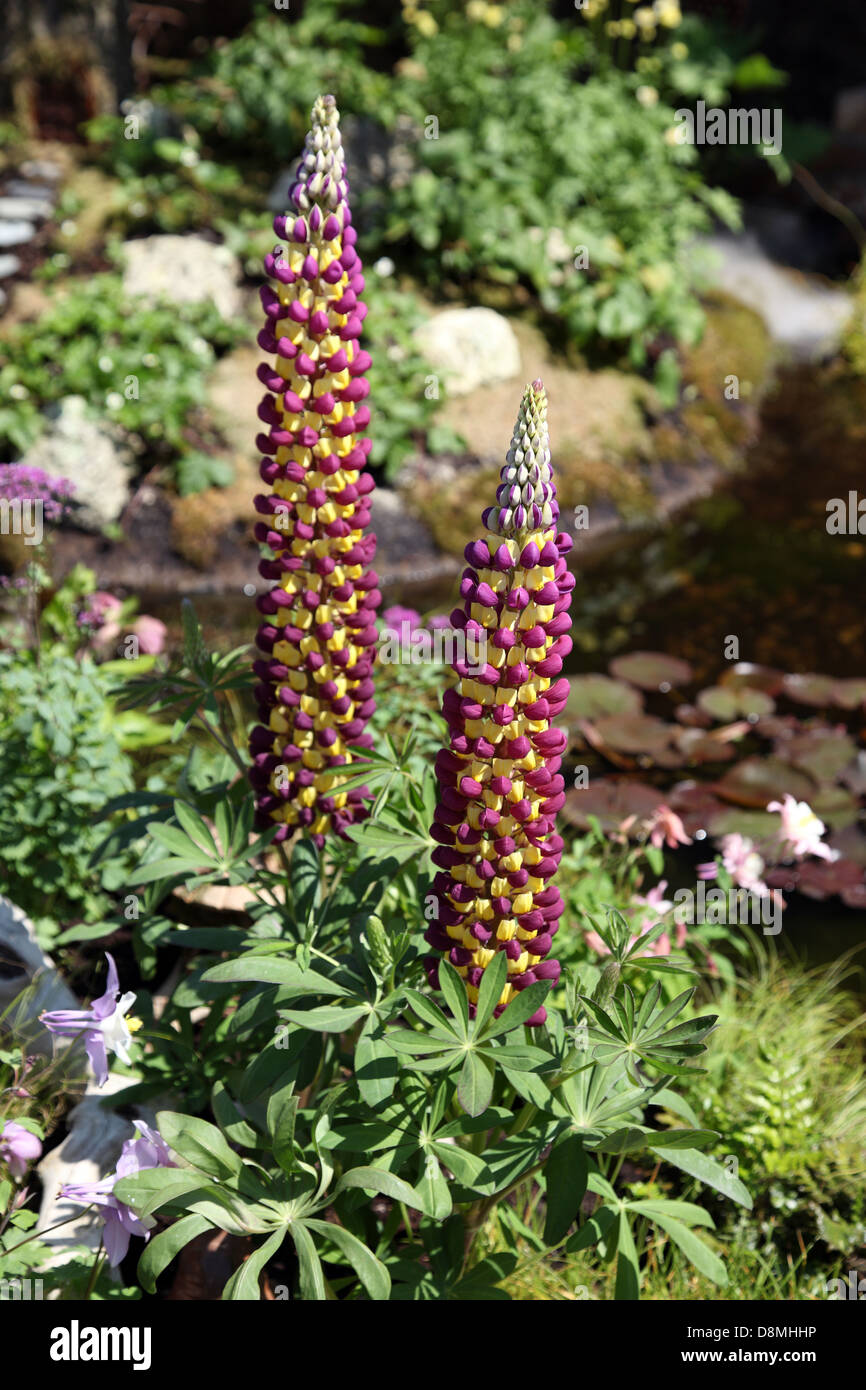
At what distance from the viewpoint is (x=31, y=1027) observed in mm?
3252

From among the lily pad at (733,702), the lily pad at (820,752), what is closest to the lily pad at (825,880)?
the lily pad at (820,752)

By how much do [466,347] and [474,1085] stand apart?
588cm

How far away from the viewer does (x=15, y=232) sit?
7895 millimetres

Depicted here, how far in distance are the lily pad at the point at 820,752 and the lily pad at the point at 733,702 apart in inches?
8.8

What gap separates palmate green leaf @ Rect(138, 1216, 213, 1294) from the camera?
2.17 m

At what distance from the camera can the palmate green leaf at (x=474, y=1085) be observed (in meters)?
2.18

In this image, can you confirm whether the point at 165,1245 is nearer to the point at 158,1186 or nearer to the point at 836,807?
the point at 158,1186

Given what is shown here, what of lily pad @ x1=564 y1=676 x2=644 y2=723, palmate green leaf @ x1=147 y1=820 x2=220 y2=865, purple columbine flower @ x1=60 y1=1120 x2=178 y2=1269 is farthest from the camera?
lily pad @ x1=564 y1=676 x2=644 y2=723

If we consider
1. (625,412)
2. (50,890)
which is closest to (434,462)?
(625,412)

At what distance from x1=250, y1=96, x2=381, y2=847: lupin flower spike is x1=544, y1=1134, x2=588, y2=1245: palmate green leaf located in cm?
84

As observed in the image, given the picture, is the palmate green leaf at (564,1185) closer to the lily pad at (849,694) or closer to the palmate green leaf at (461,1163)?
the palmate green leaf at (461,1163)

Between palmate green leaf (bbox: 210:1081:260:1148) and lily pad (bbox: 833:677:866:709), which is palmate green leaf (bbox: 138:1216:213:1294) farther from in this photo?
lily pad (bbox: 833:677:866:709)

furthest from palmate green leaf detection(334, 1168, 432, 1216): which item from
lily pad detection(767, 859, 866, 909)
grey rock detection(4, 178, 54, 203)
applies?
grey rock detection(4, 178, 54, 203)

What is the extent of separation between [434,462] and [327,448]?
4.58 meters
